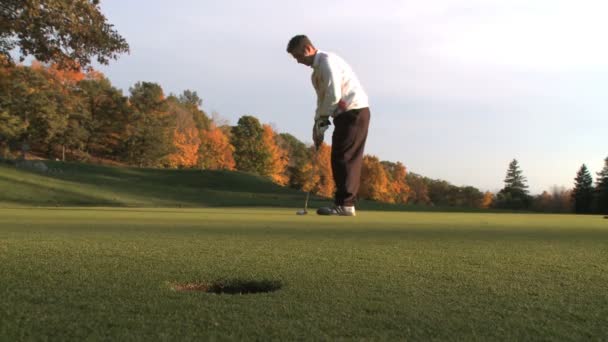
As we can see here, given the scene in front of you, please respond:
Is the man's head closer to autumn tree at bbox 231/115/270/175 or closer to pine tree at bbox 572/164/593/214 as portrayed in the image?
autumn tree at bbox 231/115/270/175

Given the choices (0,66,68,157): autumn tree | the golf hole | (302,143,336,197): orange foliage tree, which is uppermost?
(0,66,68,157): autumn tree

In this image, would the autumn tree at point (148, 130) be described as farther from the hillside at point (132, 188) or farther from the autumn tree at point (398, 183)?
the autumn tree at point (398, 183)

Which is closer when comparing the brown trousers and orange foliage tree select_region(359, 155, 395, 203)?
the brown trousers

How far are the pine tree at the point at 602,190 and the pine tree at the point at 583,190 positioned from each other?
202 cm

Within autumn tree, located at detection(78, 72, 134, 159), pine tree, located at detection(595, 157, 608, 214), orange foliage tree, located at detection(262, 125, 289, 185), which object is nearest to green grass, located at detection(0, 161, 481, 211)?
autumn tree, located at detection(78, 72, 134, 159)

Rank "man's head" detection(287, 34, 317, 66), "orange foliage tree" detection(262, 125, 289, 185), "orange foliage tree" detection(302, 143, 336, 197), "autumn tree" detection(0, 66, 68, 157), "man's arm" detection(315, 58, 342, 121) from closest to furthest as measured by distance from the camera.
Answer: "man's arm" detection(315, 58, 342, 121) < "man's head" detection(287, 34, 317, 66) < "autumn tree" detection(0, 66, 68, 157) < "orange foliage tree" detection(262, 125, 289, 185) < "orange foliage tree" detection(302, 143, 336, 197)

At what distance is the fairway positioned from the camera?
1.37m

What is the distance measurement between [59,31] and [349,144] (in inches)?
420

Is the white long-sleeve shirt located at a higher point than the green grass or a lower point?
higher

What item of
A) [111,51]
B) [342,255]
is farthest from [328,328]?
[111,51]

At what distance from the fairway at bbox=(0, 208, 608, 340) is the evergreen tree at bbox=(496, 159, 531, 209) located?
76.6m

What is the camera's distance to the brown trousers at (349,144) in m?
5.12

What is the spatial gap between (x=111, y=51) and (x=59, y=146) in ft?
127

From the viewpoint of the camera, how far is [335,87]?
4.99m
